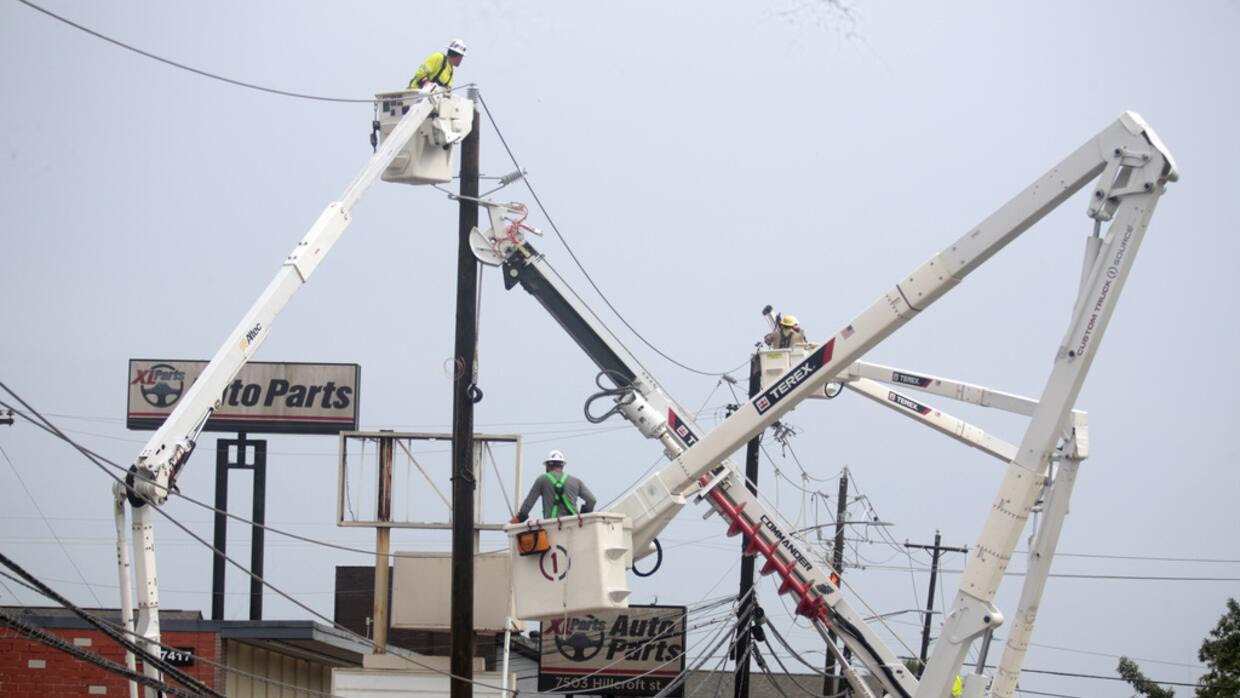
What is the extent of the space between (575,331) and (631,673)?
54.9ft

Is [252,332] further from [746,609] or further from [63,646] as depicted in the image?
[746,609]

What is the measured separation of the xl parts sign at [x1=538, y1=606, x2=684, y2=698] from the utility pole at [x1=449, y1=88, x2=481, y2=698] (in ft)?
55.6

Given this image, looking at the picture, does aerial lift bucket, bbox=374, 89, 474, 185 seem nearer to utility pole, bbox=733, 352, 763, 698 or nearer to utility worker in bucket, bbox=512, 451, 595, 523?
utility worker in bucket, bbox=512, 451, 595, 523

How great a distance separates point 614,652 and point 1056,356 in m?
26.4

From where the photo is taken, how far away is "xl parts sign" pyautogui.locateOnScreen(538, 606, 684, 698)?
136ft

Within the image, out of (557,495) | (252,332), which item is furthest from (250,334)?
(557,495)

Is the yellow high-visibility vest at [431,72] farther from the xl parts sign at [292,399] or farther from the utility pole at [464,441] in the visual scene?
the xl parts sign at [292,399]

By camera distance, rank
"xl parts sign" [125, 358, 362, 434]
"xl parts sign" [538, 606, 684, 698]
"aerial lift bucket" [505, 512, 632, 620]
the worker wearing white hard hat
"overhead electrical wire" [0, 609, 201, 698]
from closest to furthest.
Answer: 1. "overhead electrical wire" [0, 609, 201, 698]
2. "aerial lift bucket" [505, 512, 632, 620]
3. the worker wearing white hard hat
4. "xl parts sign" [538, 606, 684, 698]
5. "xl parts sign" [125, 358, 362, 434]

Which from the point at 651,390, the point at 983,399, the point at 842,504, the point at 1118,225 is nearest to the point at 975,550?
the point at 1118,225

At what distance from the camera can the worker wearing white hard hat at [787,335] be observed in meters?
29.0

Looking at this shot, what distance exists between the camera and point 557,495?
824 inches

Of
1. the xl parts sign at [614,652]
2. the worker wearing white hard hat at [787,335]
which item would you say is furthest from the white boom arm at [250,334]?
the xl parts sign at [614,652]

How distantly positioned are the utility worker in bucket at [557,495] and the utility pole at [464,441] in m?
2.74

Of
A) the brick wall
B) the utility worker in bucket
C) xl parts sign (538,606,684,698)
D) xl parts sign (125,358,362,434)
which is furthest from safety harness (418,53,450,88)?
xl parts sign (125,358,362,434)
